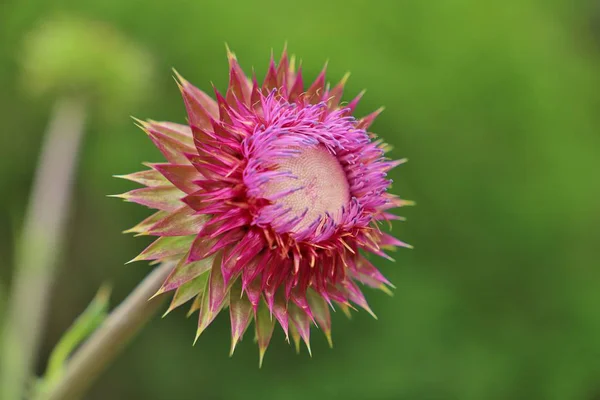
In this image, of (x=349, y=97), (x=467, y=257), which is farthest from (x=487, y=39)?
(x=467, y=257)

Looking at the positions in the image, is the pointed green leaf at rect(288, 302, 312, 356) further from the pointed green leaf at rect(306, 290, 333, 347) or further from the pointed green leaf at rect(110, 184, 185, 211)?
the pointed green leaf at rect(110, 184, 185, 211)

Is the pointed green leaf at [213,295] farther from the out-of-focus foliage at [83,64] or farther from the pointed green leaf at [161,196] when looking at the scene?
the out-of-focus foliage at [83,64]

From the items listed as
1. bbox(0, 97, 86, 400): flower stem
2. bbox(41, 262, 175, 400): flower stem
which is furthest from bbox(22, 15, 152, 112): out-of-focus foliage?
bbox(41, 262, 175, 400): flower stem

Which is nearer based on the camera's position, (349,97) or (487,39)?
(349,97)

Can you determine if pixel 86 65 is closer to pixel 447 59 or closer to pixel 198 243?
pixel 198 243

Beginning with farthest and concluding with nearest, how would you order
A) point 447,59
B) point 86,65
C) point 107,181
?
point 447,59, point 107,181, point 86,65

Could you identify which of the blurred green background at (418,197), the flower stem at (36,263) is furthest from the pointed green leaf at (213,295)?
the blurred green background at (418,197)
